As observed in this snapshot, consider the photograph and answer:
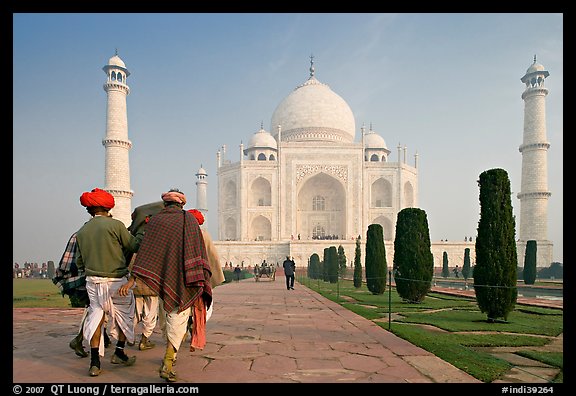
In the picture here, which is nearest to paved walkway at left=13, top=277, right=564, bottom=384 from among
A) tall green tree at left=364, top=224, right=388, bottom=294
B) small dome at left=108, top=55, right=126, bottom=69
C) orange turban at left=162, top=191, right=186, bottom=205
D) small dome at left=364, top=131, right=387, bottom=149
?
orange turban at left=162, top=191, right=186, bottom=205

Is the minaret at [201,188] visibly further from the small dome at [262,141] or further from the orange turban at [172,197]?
the orange turban at [172,197]

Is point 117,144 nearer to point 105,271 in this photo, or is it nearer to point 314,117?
point 314,117

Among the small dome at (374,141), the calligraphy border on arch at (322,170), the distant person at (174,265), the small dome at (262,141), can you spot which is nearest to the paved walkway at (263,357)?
the distant person at (174,265)

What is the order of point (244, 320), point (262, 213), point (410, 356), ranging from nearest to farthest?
point (410, 356), point (244, 320), point (262, 213)
